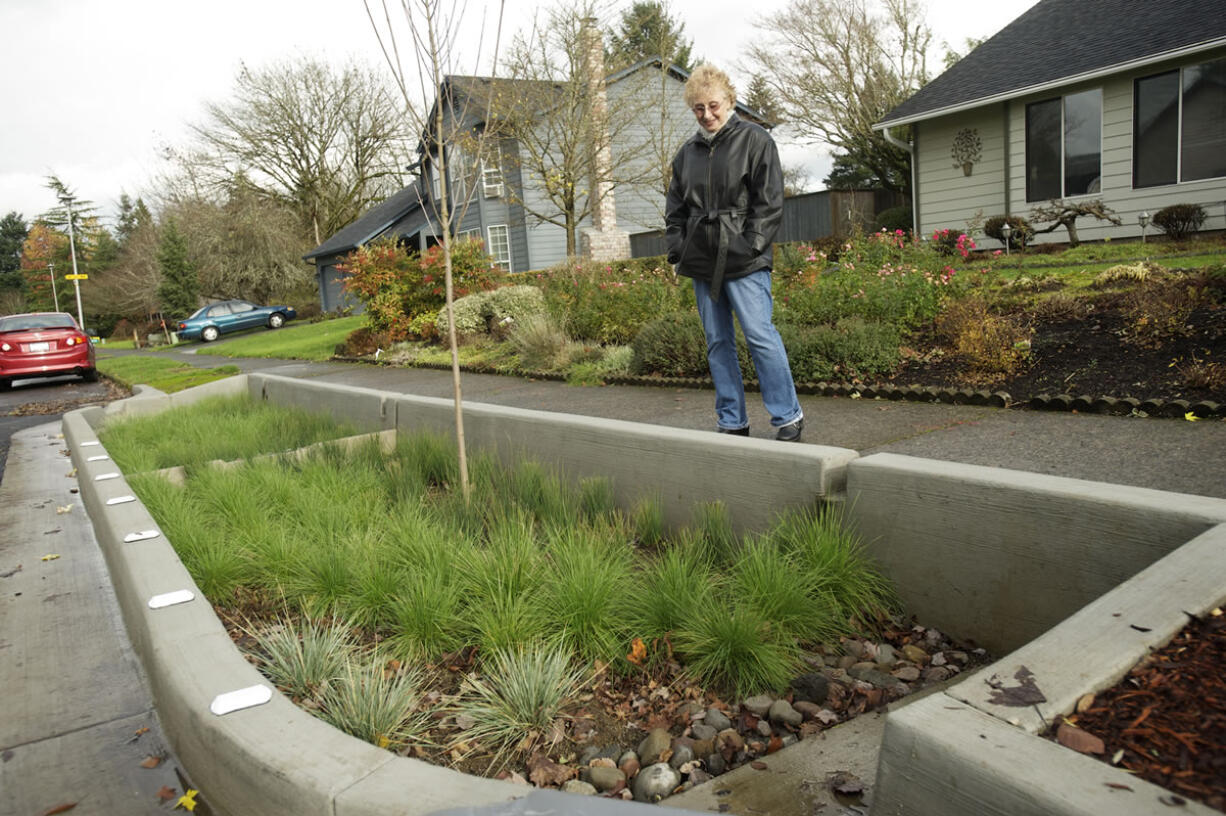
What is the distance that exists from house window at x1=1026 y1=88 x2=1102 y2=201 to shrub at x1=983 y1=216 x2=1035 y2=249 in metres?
0.86

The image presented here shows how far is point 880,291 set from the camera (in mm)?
7066

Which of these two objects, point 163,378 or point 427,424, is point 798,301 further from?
point 163,378

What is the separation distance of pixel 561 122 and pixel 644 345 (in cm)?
1394

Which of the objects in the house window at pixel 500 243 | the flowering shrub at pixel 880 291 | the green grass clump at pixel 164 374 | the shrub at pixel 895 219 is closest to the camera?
the flowering shrub at pixel 880 291

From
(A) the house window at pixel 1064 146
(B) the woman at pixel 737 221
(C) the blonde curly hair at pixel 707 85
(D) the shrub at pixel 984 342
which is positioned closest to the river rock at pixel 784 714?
(B) the woman at pixel 737 221

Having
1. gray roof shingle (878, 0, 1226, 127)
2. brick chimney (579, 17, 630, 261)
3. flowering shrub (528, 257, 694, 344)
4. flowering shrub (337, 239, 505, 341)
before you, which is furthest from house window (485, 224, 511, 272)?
flowering shrub (528, 257, 694, 344)

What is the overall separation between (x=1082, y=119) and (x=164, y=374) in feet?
52.5

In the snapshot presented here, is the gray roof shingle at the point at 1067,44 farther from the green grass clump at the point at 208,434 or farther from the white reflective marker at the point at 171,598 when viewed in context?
the white reflective marker at the point at 171,598

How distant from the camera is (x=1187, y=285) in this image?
6.13 metres

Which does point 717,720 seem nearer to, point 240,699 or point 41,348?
point 240,699

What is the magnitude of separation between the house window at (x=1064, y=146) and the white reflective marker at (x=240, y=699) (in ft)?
48.5

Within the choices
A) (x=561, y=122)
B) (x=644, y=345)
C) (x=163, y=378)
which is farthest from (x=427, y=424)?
(x=561, y=122)

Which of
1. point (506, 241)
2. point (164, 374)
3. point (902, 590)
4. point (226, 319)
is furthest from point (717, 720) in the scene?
point (226, 319)

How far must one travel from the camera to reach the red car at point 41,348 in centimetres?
1559
